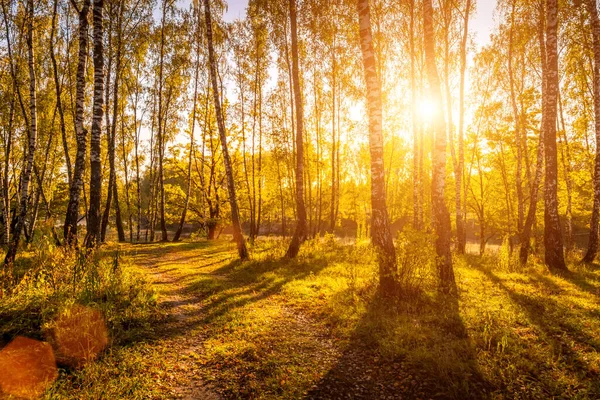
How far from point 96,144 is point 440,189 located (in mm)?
9609

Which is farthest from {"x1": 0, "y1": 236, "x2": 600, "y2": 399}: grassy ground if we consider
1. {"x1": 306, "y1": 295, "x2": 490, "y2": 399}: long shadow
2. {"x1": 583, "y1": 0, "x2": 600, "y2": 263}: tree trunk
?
{"x1": 583, "y1": 0, "x2": 600, "y2": 263}: tree trunk

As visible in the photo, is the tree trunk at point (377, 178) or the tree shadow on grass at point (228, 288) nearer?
the tree shadow on grass at point (228, 288)

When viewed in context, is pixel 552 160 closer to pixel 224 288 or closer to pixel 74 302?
pixel 224 288

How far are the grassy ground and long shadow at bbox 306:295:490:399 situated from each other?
0.02m

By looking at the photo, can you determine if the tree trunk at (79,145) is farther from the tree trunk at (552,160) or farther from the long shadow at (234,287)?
the tree trunk at (552,160)

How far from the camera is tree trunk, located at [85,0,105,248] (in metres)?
8.27

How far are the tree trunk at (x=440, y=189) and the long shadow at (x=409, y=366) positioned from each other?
1.62 metres

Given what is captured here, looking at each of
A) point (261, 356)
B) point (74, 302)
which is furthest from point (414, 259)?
point (74, 302)

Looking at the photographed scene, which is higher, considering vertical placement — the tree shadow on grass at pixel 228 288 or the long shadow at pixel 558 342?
the tree shadow on grass at pixel 228 288

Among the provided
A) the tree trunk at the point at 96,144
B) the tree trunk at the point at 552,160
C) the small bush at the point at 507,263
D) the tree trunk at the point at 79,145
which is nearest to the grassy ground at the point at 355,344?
the tree trunk at the point at 552,160

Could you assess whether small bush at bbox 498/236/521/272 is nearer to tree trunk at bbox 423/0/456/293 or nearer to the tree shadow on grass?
tree trunk at bbox 423/0/456/293

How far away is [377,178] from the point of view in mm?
7398

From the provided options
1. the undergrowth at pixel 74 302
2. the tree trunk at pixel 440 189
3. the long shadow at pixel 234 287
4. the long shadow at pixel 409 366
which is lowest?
the long shadow at pixel 409 366

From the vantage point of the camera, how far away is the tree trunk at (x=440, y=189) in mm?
7484
